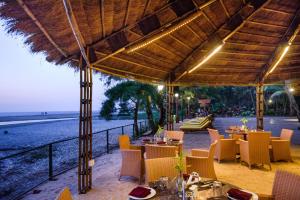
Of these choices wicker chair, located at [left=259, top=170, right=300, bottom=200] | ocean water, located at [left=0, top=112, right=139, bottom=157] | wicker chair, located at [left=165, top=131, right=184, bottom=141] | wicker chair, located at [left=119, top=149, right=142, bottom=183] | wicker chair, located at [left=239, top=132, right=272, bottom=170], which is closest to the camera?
wicker chair, located at [left=259, top=170, right=300, bottom=200]

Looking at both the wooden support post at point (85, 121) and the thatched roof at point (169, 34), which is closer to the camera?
the thatched roof at point (169, 34)

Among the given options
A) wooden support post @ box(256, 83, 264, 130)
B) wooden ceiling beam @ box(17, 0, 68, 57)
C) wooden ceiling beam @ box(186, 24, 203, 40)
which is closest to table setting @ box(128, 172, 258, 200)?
wooden ceiling beam @ box(17, 0, 68, 57)

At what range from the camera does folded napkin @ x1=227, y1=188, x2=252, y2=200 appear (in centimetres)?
218

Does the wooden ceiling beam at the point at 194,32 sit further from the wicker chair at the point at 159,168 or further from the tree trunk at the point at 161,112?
the tree trunk at the point at 161,112

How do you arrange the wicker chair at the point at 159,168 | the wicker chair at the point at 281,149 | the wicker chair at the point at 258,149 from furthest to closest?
the wicker chair at the point at 281,149 < the wicker chair at the point at 258,149 < the wicker chair at the point at 159,168

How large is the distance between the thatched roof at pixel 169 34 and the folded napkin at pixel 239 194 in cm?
284

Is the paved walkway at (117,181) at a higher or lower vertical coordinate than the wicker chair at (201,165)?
lower

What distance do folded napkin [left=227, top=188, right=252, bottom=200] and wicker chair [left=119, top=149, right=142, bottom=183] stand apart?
2.85 m

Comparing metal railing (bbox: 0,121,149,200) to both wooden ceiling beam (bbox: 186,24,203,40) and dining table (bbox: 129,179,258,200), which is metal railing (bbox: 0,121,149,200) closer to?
dining table (bbox: 129,179,258,200)

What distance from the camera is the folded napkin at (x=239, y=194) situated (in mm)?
2182

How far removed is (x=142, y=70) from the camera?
7371 mm

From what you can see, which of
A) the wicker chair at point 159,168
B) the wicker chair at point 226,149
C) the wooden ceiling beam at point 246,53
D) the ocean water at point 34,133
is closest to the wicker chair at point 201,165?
the wicker chair at point 159,168

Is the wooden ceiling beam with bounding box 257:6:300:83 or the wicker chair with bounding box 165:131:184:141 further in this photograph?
the wicker chair with bounding box 165:131:184:141

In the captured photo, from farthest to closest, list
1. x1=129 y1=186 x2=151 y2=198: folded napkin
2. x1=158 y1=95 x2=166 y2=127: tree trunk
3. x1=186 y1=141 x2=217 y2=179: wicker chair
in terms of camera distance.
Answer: x1=158 y1=95 x2=166 y2=127: tree trunk
x1=186 y1=141 x2=217 y2=179: wicker chair
x1=129 y1=186 x2=151 y2=198: folded napkin
